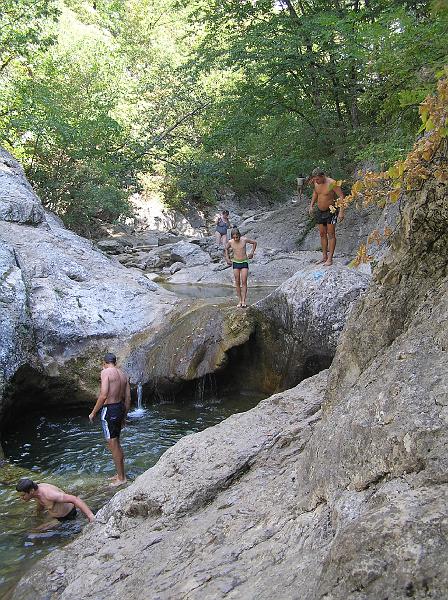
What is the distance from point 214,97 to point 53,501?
22.0m

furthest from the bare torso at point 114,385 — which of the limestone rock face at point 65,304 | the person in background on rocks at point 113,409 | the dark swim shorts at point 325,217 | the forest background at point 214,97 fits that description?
the forest background at point 214,97

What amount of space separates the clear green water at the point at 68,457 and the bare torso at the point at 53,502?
0.52ft

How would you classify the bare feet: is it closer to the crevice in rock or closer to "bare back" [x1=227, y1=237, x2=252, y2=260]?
the crevice in rock

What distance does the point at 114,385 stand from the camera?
7465 mm

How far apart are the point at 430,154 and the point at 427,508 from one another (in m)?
1.94

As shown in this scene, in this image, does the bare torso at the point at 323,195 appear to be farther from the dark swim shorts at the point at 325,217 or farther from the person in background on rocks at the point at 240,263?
the person in background on rocks at the point at 240,263

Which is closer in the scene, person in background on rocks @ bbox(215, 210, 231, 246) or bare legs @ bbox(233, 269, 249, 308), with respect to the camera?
bare legs @ bbox(233, 269, 249, 308)

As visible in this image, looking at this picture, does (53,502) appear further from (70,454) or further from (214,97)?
(214,97)

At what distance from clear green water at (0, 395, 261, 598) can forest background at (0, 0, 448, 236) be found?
6.29m

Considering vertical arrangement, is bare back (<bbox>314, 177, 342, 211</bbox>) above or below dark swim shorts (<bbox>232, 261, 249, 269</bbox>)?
above

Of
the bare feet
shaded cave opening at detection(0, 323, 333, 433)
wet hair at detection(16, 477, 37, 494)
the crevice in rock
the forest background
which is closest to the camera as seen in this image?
wet hair at detection(16, 477, 37, 494)

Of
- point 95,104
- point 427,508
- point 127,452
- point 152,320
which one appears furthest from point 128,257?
point 427,508

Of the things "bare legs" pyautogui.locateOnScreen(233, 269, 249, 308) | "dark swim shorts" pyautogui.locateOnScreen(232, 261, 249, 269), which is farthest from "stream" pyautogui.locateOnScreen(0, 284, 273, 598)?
"dark swim shorts" pyautogui.locateOnScreen(232, 261, 249, 269)

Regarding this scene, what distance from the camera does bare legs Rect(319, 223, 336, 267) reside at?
9.40 m
